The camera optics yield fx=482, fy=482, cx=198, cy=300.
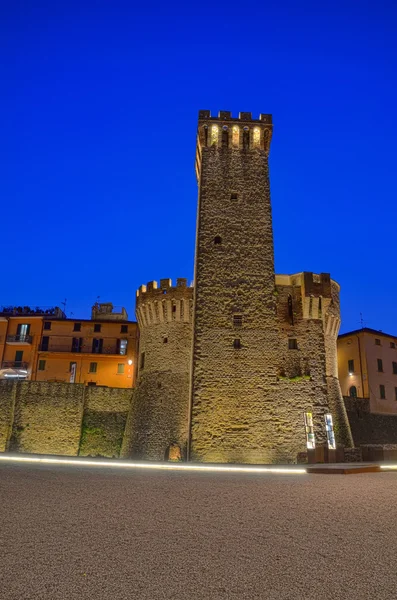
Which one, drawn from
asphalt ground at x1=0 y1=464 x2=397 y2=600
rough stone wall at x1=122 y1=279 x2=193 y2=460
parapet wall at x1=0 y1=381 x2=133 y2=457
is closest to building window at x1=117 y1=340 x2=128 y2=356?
parapet wall at x1=0 y1=381 x2=133 y2=457

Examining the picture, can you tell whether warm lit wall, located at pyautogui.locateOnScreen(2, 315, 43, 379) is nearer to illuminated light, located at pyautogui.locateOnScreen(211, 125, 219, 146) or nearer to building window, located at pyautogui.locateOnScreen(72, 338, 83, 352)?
building window, located at pyautogui.locateOnScreen(72, 338, 83, 352)

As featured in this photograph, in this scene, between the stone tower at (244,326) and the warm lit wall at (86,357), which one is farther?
the warm lit wall at (86,357)

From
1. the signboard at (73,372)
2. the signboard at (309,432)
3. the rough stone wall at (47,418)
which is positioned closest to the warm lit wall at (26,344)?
the signboard at (73,372)

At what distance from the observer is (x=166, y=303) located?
2927 cm

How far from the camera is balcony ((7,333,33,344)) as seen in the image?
4216 cm

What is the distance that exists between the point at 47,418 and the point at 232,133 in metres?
20.6

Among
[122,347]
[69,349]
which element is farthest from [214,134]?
[69,349]

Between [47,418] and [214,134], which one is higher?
[214,134]

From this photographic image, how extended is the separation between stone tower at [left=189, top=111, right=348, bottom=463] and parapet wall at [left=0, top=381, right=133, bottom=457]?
10.2m

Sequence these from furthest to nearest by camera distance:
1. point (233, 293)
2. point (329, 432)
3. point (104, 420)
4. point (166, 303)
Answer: point (104, 420)
point (166, 303)
point (233, 293)
point (329, 432)

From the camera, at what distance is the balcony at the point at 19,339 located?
42156mm

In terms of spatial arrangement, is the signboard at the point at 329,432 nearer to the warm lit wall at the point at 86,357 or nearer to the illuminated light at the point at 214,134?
the illuminated light at the point at 214,134

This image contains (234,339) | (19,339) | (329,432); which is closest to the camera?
(329,432)

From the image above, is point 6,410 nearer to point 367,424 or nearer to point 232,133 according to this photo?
point 232,133
